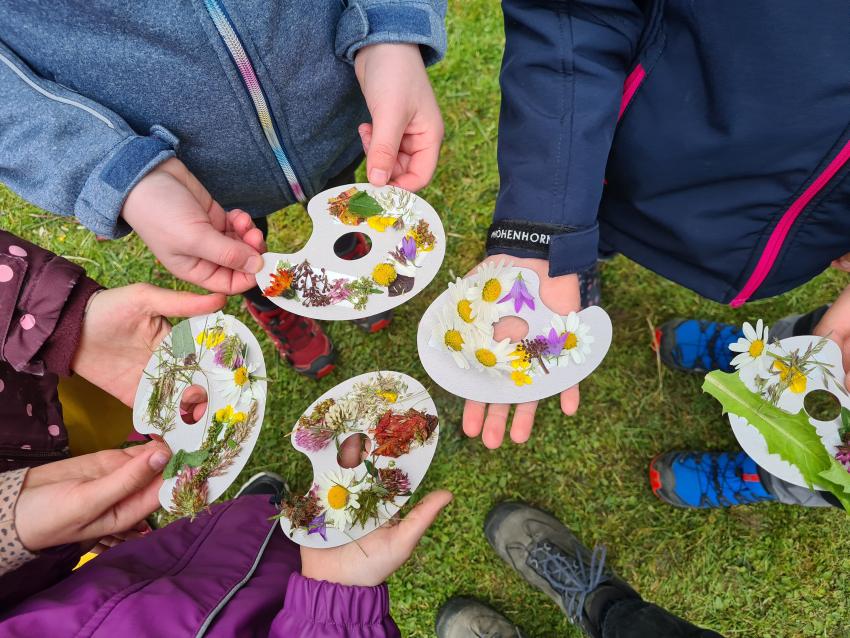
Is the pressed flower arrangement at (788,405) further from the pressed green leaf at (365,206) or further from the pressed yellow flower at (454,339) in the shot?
the pressed green leaf at (365,206)

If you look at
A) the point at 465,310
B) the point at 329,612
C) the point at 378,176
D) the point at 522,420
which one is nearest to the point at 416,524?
the point at 329,612

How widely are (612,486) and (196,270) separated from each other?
129 cm

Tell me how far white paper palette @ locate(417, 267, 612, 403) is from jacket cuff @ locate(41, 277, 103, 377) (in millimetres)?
648

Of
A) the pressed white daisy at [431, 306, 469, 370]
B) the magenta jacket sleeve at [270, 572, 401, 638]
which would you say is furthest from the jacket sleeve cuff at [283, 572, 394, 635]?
the pressed white daisy at [431, 306, 469, 370]

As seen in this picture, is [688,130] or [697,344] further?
[697,344]

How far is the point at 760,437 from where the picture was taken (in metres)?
1.08

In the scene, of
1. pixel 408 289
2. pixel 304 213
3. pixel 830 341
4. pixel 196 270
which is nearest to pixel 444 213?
pixel 304 213

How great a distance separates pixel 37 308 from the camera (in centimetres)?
97

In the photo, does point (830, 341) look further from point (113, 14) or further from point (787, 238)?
point (113, 14)

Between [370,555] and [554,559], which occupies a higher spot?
[370,555]

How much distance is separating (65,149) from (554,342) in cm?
92

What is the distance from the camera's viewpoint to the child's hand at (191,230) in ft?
3.00

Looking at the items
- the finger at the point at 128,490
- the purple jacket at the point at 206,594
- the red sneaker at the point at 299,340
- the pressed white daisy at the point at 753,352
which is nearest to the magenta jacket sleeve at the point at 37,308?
the finger at the point at 128,490

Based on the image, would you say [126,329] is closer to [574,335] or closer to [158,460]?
[158,460]
